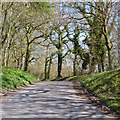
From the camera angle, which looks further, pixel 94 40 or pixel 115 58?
pixel 94 40

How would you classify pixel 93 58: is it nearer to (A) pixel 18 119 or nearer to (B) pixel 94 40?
(B) pixel 94 40

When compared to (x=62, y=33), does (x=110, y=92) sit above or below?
below

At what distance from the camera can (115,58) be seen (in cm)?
1816

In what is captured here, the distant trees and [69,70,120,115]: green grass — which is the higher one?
the distant trees

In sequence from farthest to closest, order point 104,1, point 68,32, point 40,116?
point 68,32
point 104,1
point 40,116

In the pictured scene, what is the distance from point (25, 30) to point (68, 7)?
21.5ft

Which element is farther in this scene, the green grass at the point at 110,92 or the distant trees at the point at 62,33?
the distant trees at the point at 62,33

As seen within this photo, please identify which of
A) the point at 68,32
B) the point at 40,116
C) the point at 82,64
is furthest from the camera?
the point at 68,32

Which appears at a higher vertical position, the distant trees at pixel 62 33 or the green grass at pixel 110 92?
the distant trees at pixel 62 33

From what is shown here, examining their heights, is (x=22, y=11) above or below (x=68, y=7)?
below

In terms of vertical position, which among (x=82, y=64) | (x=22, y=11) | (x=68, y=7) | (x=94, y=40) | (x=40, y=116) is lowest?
(x=40, y=116)

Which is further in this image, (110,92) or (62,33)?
(62,33)

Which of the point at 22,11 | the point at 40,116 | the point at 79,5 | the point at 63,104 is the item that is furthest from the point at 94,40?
the point at 40,116

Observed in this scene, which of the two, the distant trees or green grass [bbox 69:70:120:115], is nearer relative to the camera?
green grass [bbox 69:70:120:115]
